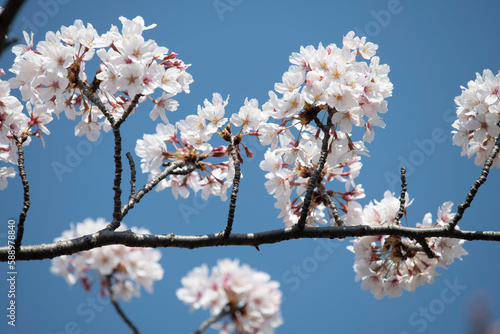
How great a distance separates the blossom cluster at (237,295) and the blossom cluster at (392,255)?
8.29ft

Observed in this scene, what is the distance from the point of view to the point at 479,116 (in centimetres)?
418

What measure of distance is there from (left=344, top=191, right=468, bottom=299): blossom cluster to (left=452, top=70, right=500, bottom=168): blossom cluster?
70cm

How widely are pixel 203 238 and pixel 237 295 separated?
3842mm

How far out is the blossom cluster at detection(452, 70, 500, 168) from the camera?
406 centimetres

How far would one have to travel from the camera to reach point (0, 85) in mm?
3676

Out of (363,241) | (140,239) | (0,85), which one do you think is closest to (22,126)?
(0,85)

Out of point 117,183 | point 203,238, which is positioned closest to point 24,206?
point 117,183

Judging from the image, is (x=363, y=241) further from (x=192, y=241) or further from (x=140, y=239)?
(x=140, y=239)

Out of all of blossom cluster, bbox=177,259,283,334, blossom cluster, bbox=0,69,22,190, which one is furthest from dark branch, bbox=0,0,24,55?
blossom cluster, bbox=177,259,283,334

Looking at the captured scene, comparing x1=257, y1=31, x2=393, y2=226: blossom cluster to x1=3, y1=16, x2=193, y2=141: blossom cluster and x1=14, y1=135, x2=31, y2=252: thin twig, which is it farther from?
x1=14, y1=135, x2=31, y2=252: thin twig

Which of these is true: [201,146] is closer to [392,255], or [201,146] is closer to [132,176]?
[132,176]

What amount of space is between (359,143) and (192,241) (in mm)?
1854

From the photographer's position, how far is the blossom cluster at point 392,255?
13.9ft

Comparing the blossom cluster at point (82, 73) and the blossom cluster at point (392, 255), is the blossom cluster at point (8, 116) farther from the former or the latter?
the blossom cluster at point (392, 255)
